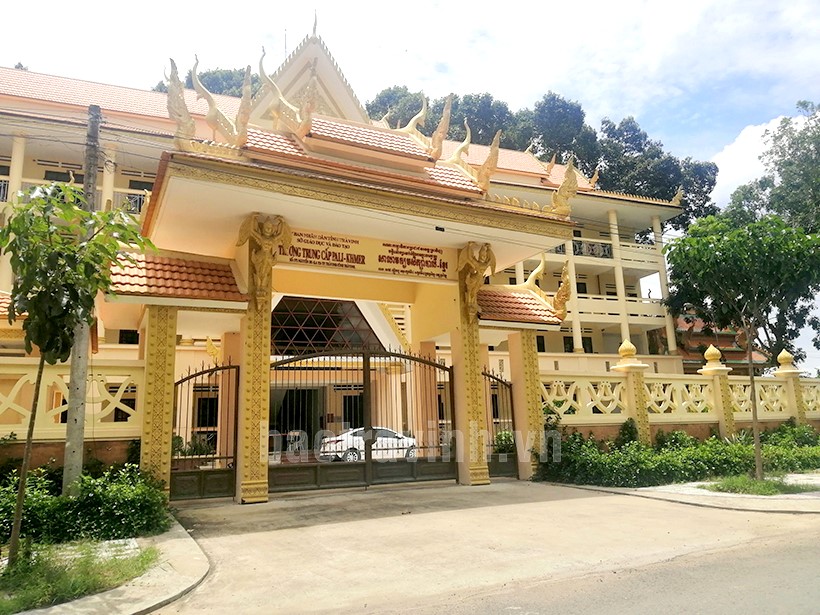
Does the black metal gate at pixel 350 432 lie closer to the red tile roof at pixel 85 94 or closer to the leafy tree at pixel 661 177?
the red tile roof at pixel 85 94

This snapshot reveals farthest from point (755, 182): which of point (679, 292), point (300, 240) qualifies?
point (300, 240)

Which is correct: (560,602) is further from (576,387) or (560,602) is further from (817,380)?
(817,380)

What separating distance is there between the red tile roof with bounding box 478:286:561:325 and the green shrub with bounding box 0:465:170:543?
5.77 m

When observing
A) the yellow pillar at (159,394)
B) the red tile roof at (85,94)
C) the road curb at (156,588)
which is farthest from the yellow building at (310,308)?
the red tile roof at (85,94)

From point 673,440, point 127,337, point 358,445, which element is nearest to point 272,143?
point 358,445

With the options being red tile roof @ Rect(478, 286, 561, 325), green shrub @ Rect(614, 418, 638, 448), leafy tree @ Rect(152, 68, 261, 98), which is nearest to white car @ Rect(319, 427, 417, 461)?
red tile roof @ Rect(478, 286, 561, 325)

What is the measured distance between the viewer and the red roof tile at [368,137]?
367 inches

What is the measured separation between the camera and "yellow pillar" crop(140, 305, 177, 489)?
7.30 m

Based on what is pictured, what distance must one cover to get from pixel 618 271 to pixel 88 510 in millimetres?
23376

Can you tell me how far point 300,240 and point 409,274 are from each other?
6.06 ft

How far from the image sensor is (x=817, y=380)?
14953 mm

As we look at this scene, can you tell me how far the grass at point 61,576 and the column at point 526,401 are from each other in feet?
21.5

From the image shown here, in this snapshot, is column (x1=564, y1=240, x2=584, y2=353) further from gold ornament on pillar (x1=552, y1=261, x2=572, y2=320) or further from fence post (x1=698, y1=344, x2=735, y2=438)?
A: gold ornament on pillar (x1=552, y1=261, x2=572, y2=320)

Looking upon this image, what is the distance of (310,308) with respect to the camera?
45.4 ft
